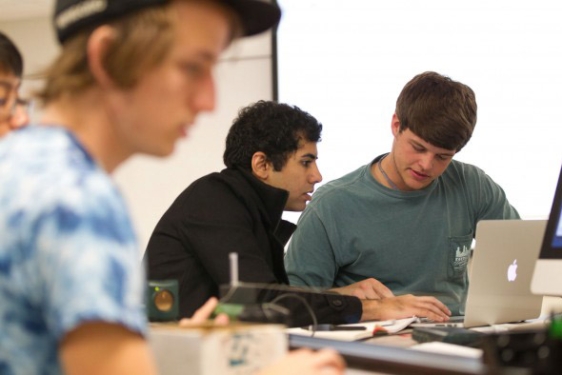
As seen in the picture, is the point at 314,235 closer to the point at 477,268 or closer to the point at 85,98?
the point at 477,268

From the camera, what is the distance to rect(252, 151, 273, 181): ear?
2.39 meters

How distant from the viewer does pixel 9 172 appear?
0.81m

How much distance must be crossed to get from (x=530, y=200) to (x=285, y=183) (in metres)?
1.63

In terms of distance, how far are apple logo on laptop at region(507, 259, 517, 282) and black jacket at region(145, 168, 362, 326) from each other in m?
0.39

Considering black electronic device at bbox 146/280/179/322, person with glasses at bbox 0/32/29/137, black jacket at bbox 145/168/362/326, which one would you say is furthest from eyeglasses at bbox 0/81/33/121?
black jacket at bbox 145/168/362/326

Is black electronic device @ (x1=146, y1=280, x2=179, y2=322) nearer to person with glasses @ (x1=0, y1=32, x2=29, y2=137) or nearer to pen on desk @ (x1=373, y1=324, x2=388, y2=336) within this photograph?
person with glasses @ (x1=0, y1=32, x2=29, y2=137)

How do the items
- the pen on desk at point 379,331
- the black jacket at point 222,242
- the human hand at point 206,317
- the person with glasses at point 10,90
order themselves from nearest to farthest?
the human hand at point 206,317 < the person with glasses at point 10,90 < the pen on desk at point 379,331 < the black jacket at point 222,242

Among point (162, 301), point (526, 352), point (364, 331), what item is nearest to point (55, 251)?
point (526, 352)

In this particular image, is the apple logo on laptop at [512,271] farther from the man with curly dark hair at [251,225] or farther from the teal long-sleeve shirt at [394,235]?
the teal long-sleeve shirt at [394,235]

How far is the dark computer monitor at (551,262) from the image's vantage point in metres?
1.74

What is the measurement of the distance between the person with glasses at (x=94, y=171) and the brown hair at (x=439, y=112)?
5.01 ft

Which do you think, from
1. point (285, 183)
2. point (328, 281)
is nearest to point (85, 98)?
point (285, 183)

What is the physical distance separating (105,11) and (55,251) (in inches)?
11.4

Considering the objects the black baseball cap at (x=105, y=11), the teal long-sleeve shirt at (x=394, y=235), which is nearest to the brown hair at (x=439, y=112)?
the teal long-sleeve shirt at (x=394, y=235)
